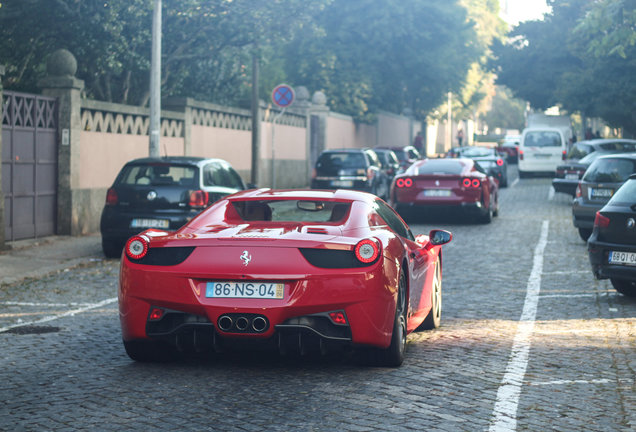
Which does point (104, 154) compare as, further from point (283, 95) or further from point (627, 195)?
point (627, 195)

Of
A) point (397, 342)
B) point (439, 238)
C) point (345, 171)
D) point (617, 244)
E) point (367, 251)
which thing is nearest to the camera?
point (367, 251)

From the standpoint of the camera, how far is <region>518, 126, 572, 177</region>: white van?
39438 millimetres

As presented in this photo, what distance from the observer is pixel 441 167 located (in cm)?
2138

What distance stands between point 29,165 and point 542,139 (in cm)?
2599

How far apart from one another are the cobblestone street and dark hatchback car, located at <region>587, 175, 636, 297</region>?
1.02 feet

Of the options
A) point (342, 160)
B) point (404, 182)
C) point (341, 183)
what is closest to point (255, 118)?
point (342, 160)

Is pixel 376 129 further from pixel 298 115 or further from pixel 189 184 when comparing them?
pixel 189 184

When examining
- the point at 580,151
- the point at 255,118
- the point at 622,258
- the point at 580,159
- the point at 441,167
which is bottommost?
the point at 622,258

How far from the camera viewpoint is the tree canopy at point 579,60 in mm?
24438

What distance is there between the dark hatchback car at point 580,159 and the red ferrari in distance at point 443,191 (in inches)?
218

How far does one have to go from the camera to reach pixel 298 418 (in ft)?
18.7

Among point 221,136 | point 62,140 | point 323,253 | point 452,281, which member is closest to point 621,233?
point 452,281

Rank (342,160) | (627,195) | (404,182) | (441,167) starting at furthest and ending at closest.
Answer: (342,160)
(441,167)
(404,182)
(627,195)

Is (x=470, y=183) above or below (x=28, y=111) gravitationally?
below
